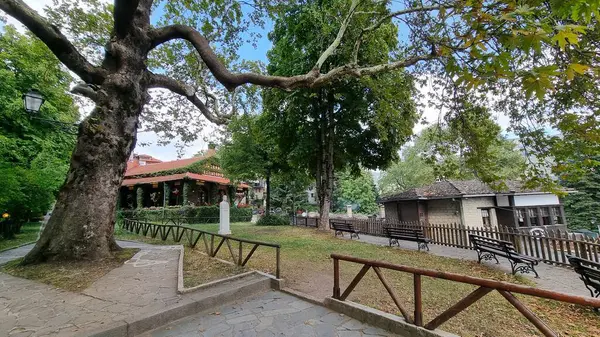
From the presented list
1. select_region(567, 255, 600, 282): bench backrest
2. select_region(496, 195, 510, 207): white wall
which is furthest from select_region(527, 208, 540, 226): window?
select_region(567, 255, 600, 282): bench backrest

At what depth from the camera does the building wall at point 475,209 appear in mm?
17016

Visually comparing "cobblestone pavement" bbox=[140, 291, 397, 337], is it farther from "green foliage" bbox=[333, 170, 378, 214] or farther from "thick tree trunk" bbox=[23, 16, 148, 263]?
"green foliage" bbox=[333, 170, 378, 214]

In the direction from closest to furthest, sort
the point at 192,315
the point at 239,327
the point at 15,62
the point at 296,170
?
1. the point at 239,327
2. the point at 192,315
3. the point at 15,62
4. the point at 296,170

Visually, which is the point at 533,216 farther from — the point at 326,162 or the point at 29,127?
the point at 29,127

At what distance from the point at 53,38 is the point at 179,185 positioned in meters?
19.7

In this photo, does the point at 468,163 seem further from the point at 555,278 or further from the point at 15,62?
the point at 15,62

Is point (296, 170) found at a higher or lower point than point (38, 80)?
lower

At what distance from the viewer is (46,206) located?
1305 centimetres

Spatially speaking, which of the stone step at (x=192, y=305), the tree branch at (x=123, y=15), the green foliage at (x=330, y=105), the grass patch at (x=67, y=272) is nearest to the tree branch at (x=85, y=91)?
the tree branch at (x=123, y=15)

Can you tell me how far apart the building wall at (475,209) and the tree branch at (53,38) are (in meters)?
19.7

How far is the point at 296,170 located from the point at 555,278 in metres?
15.0

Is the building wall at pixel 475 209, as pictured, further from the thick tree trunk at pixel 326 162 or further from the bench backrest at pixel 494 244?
the bench backrest at pixel 494 244

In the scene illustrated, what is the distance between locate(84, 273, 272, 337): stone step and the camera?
138 inches

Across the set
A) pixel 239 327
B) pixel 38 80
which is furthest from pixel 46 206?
pixel 239 327
